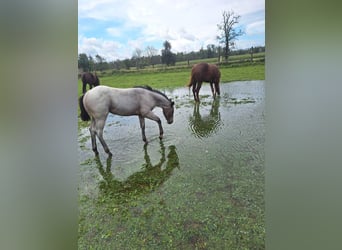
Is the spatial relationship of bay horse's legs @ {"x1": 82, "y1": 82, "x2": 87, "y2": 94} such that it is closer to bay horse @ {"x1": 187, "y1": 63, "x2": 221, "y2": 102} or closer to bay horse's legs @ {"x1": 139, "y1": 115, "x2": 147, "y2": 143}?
bay horse's legs @ {"x1": 139, "y1": 115, "x2": 147, "y2": 143}

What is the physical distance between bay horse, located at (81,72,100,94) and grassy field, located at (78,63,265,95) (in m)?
0.03

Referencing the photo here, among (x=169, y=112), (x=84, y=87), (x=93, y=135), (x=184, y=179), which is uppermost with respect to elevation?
(x=84, y=87)

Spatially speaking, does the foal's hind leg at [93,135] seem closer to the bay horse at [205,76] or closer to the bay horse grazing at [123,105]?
the bay horse grazing at [123,105]

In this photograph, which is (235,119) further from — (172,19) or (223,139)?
(172,19)

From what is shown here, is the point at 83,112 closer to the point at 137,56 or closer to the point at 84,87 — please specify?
the point at 84,87

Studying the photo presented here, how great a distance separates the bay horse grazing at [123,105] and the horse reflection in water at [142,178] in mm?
93

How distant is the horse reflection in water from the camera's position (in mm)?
1395

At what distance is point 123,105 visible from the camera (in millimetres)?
1446

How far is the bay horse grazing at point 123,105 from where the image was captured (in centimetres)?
140

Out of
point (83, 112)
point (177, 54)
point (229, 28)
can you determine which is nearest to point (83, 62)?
point (83, 112)

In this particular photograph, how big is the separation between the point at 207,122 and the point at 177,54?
38cm

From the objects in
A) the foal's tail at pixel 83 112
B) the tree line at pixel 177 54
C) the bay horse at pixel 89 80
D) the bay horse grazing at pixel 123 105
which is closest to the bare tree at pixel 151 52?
the tree line at pixel 177 54
